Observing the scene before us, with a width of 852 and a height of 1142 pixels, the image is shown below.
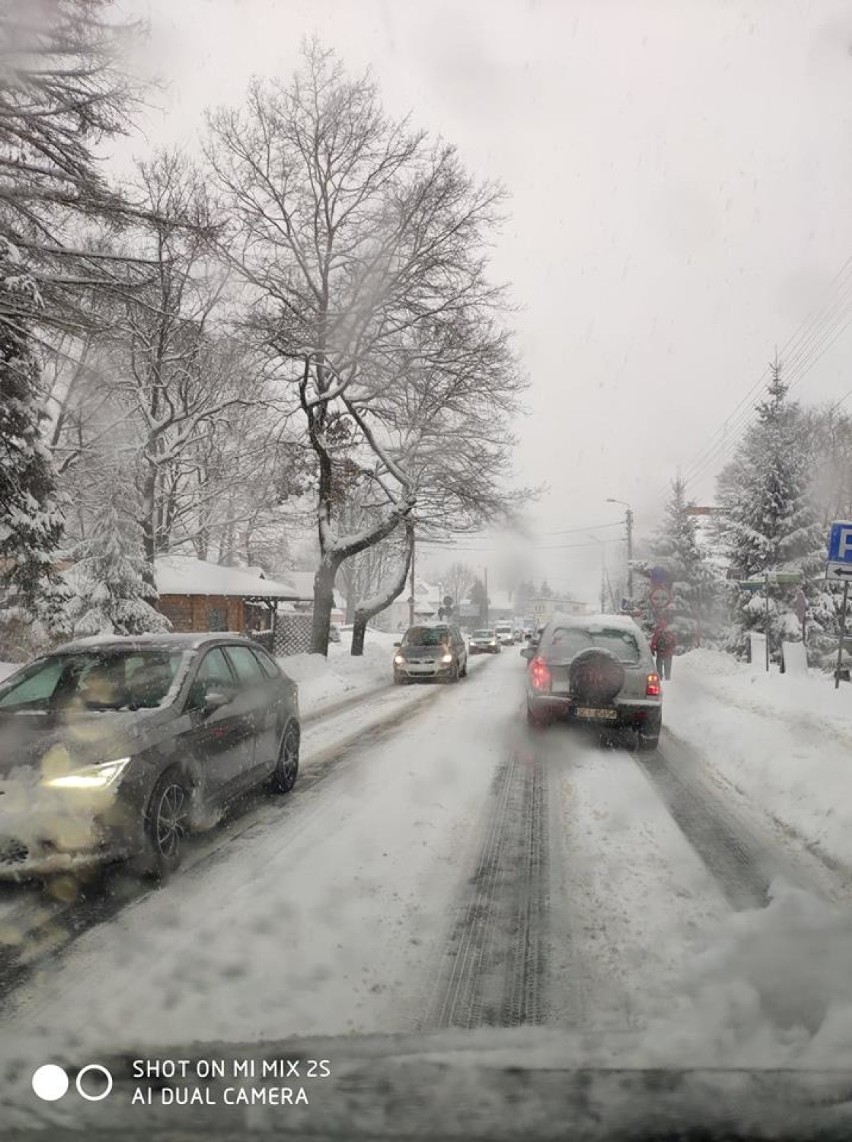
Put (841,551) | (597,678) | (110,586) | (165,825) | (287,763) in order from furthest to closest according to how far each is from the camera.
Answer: (110,586)
(841,551)
(597,678)
(287,763)
(165,825)

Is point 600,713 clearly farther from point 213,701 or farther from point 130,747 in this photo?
point 130,747

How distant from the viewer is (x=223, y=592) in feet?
85.5

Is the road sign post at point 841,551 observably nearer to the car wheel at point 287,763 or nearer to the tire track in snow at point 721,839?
the tire track in snow at point 721,839

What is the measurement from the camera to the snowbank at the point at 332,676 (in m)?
16.5

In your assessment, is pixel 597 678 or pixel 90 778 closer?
pixel 90 778

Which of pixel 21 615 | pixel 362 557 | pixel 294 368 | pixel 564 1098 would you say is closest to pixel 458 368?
pixel 294 368

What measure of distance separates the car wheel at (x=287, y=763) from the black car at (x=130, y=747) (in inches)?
0.7

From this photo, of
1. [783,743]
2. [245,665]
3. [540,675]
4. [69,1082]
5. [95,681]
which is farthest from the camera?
[540,675]

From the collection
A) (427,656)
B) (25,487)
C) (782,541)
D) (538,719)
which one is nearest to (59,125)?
(25,487)

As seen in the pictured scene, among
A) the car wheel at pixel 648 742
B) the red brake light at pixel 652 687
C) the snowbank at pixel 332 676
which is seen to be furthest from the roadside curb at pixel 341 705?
the red brake light at pixel 652 687

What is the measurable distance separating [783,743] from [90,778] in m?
7.56

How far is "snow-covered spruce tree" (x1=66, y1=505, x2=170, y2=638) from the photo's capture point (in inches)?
645

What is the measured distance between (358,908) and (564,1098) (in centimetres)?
209

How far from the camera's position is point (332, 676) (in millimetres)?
19891
